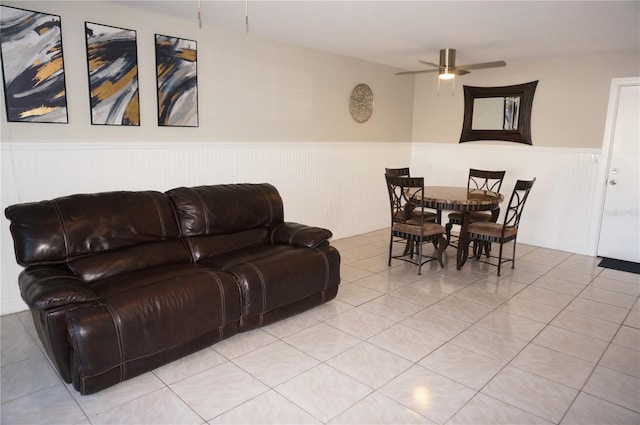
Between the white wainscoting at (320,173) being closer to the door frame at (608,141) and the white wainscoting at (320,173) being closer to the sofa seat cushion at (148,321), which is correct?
the door frame at (608,141)

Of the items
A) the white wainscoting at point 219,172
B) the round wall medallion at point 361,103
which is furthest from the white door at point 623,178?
the round wall medallion at point 361,103

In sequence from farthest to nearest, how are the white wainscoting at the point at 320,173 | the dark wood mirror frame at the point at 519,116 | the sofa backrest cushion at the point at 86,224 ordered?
1. the dark wood mirror frame at the point at 519,116
2. the white wainscoting at the point at 320,173
3. the sofa backrest cushion at the point at 86,224

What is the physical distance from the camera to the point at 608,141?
4.69m

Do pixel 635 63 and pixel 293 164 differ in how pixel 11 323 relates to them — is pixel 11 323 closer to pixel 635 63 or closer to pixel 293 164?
pixel 293 164

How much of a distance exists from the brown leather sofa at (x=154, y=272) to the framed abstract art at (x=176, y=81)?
0.86 meters

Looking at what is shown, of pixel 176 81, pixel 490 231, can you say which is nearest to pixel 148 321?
pixel 176 81

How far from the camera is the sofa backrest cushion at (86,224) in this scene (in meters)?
2.40

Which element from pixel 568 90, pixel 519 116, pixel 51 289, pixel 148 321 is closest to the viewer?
pixel 51 289

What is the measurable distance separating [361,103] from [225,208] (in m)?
2.86

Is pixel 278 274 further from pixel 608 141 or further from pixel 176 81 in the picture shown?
pixel 608 141

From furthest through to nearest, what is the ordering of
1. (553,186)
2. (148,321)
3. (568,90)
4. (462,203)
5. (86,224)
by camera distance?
1. (553,186)
2. (568,90)
3. (462,203)
4. (86,224)
5. (148,321)

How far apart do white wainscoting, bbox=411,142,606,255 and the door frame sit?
0.01 m

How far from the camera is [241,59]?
13.4 feet

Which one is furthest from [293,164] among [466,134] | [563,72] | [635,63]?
[635,63]
